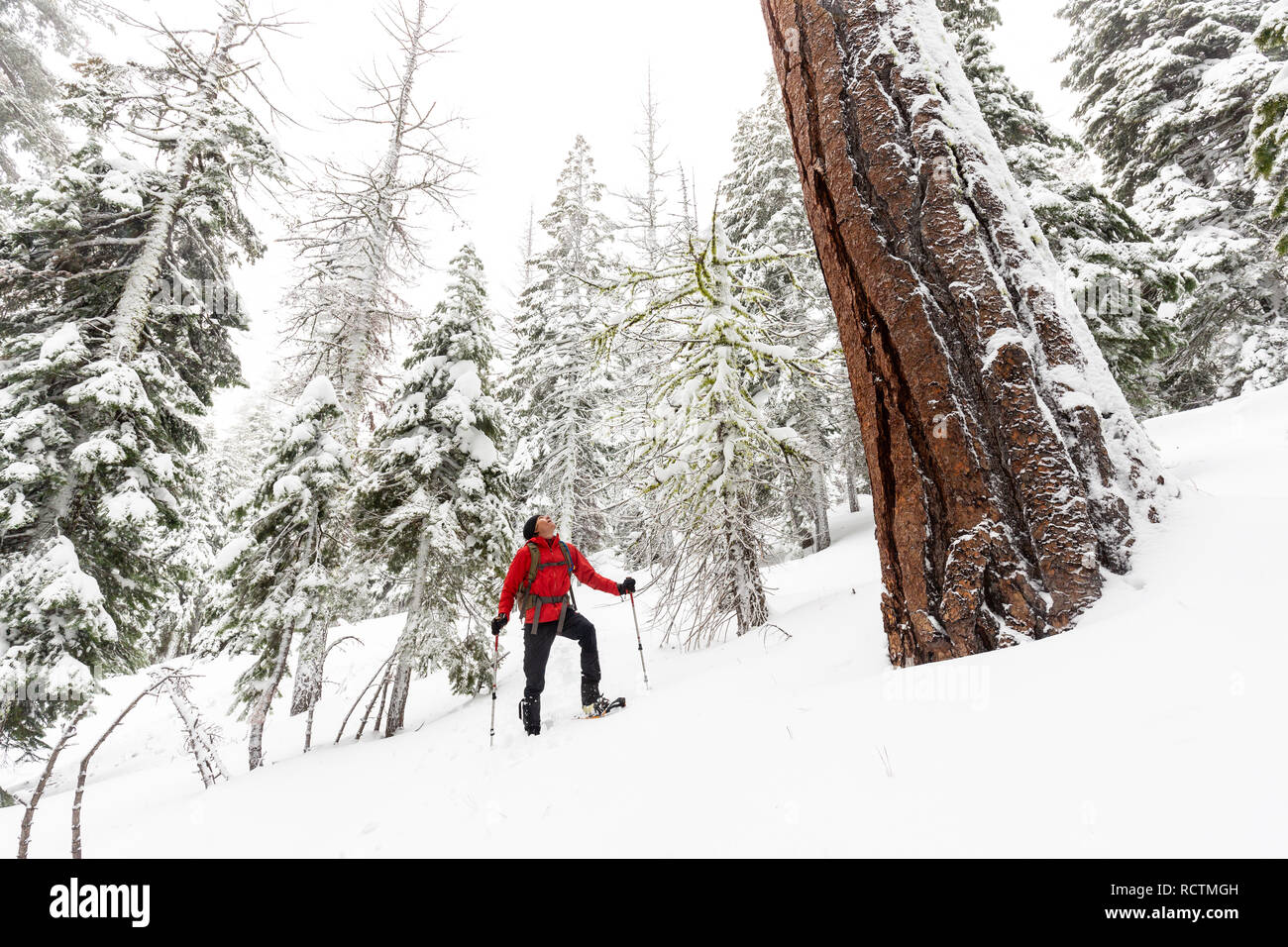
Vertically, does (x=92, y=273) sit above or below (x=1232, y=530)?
above

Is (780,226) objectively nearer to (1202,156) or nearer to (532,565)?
(1202,156)

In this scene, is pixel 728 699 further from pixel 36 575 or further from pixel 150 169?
pixel 150 169

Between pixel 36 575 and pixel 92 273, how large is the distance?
4.81 m

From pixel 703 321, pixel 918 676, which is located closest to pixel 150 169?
pixel 703 321

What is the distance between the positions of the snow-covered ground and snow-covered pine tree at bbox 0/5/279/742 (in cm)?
549

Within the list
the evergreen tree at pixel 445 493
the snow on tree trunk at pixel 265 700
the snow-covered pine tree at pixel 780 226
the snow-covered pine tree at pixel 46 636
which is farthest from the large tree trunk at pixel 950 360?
the snow-covered pine tree at pixel 46 636

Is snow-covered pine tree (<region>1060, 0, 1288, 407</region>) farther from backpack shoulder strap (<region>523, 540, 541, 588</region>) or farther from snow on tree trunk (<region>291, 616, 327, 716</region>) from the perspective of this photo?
snow on tree trunk (<region>291, 616, 327, 716</region>)

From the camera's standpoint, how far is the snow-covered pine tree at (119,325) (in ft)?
24.9

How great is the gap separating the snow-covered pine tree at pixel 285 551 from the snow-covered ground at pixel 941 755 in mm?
2946

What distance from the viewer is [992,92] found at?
28.3 feet

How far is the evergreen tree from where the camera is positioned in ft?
27.9

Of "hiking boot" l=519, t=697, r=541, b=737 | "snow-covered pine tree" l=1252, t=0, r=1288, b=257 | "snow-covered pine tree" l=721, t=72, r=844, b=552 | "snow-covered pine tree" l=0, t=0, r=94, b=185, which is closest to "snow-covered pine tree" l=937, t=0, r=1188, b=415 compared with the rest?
"snow-covered pine tree" l=1252, t=0, r=1288, b=257

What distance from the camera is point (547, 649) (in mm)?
5133

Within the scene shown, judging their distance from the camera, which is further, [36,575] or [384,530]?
[384,530]
